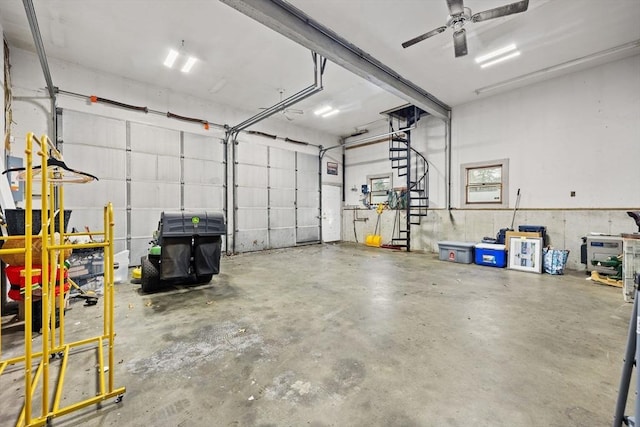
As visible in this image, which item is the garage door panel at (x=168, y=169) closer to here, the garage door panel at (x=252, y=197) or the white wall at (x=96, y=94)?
the white wall at (x=96, y=94)

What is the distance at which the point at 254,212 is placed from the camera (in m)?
8.15

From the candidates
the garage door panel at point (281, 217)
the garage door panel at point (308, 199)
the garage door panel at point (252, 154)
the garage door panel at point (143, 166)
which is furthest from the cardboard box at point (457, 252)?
the garage door panel at point (143, 166)

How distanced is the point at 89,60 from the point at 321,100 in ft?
16.6

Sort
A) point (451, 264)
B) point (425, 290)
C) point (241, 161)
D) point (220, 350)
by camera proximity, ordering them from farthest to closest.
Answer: point (241, 161) → point (451, 264) → point (425, 290) → point (220, 350)

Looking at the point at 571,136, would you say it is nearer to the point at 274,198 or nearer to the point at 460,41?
the point at 460,41

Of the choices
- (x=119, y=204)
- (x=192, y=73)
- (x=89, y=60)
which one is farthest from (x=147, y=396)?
(x=89, y=60)

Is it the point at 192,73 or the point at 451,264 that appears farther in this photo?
the point at 451,264

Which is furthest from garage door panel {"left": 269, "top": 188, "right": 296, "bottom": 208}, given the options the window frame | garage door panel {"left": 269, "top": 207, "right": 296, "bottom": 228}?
the window frame

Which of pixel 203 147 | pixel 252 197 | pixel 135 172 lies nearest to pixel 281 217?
pixel 252 197

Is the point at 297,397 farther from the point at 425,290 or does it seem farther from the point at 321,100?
the point at 321,100

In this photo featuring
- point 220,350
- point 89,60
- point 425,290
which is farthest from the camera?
point 89,60

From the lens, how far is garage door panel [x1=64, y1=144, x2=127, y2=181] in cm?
535

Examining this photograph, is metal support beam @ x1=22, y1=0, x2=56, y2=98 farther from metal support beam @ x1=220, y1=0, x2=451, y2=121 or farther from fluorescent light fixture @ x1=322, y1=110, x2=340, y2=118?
fluorescent light fixture @ x1=322, y1=110, x2=340, y2=118

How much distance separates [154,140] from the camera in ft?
20.7
